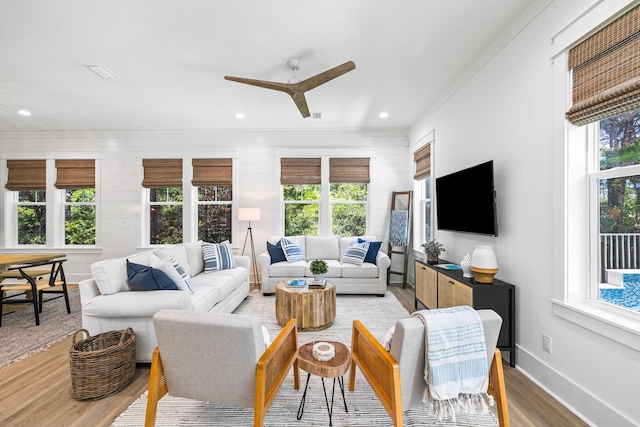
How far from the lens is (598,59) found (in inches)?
66.2

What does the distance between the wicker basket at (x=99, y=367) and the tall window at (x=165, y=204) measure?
344 centimetres

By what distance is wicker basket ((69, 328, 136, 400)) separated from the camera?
1.95 metres

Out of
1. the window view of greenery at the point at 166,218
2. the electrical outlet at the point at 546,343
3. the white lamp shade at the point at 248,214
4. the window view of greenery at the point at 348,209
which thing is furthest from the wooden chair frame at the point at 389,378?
the window view of greenery at the point at 166,218

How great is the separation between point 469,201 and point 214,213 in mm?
4357

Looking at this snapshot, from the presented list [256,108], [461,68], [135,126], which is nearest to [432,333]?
[461,68]

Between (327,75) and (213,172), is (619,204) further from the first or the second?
(213,172)

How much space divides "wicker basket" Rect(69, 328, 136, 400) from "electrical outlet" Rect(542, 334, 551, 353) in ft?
10.3

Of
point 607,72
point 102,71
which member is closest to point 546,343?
point 607,72

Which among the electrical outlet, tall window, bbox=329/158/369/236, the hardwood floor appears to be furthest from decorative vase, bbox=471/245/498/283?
tall window, bbox=329/158/369/236

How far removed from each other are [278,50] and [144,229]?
4381mm

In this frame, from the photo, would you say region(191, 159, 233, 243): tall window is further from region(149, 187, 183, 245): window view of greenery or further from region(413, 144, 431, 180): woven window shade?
region(413, 144, 431, 180): woven window shade

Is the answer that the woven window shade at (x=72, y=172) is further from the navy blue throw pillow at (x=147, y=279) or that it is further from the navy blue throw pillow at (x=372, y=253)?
the navy blue throw pillow at (x=372, y=253)

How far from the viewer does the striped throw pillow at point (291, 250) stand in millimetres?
4633

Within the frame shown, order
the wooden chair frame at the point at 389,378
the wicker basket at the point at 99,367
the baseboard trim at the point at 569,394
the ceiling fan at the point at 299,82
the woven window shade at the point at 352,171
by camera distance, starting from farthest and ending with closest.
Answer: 1. the woven window shade at the point at 352,171
2. the ceiling fan at the point at 299,82
3. the wicker basket at the point at 99,367
4. the baseboard trim at the point at 569,394
5. the wooden chair frame at the point at 389,378
